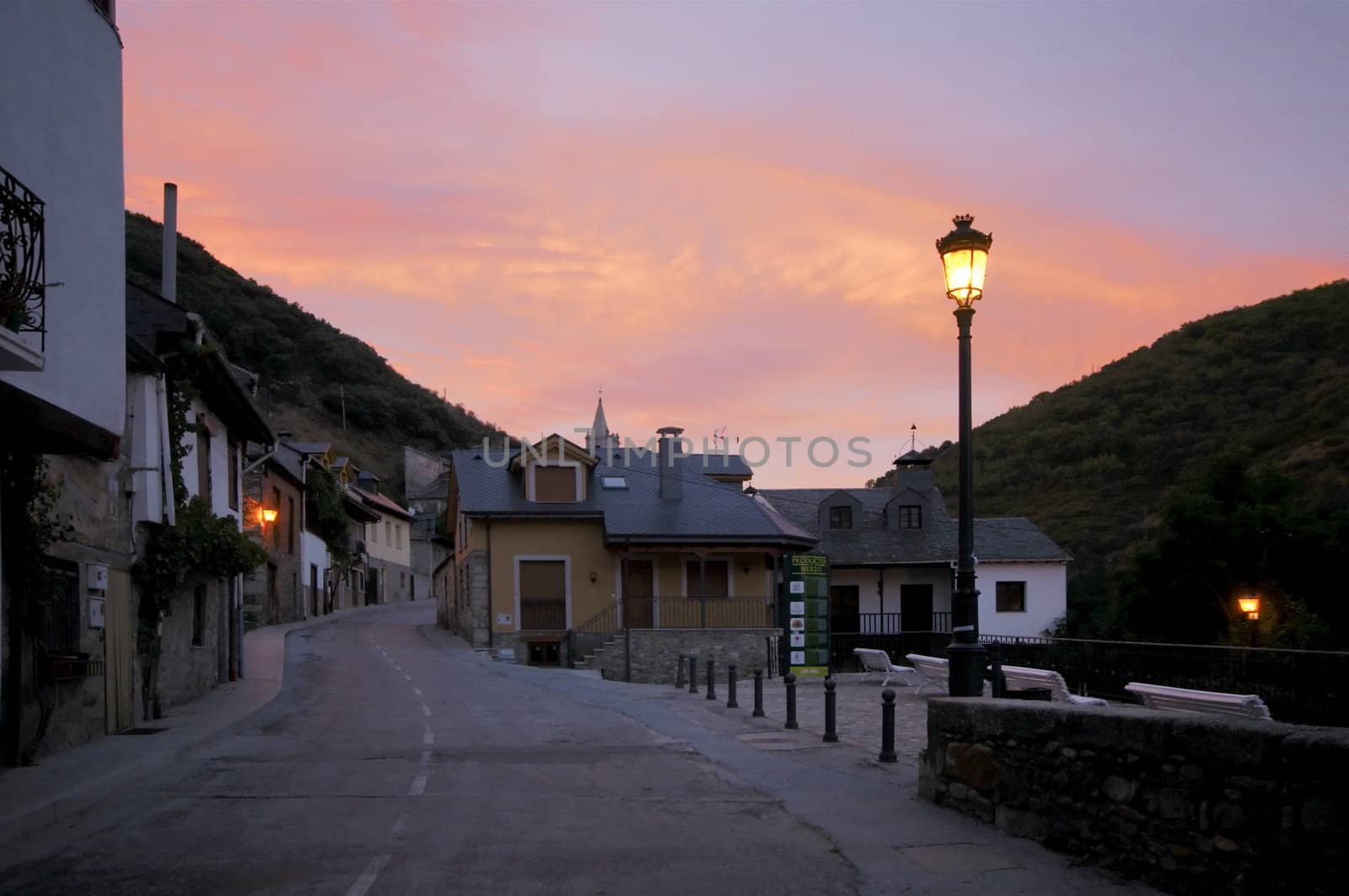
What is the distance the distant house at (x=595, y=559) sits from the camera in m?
34.5

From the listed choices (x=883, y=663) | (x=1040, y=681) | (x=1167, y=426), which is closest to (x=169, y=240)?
(x=1040, y=681)

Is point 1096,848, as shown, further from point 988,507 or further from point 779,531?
point 988,507

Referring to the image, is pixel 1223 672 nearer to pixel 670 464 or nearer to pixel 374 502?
pixel 670 464

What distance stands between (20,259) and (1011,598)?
3675 centimetres

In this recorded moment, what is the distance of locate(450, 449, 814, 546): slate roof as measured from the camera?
3497 centimetres

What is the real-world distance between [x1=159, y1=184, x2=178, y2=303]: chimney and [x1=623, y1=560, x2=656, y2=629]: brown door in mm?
17520

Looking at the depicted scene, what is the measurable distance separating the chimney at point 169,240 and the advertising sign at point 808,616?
13301 millimetres

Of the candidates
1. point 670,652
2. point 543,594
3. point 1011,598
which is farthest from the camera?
point 1011,598

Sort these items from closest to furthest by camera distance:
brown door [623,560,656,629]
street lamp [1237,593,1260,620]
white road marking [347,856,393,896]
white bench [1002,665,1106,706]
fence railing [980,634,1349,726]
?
white road marking [347,856,393,896], fence railing [980,634,1349,726], white bench [1002,665,1106,706], street lamp [1237,593,1260,620], brown door [623,560,656,629]

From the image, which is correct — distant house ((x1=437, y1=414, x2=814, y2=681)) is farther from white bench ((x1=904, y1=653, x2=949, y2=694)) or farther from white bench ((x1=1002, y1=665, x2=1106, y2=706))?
white bench ((x1=1002, y1=665, x2=1106, y2=706))

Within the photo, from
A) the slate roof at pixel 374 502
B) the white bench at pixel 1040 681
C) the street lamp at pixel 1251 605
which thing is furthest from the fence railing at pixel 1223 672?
the slate roof at pixel 374 502

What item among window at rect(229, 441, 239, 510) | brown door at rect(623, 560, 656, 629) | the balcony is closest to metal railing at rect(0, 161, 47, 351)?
the balcony

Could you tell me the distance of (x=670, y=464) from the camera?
3784cm

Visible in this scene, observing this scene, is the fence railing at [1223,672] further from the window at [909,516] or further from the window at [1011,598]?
the window at [909,516]
